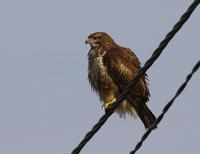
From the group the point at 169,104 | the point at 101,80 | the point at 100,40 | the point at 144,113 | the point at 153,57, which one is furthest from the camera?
the point at 100,40

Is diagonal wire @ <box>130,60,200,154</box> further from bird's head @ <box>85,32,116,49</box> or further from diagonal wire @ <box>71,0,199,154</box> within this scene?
bird's head @ <box>85,32,116,49</box>

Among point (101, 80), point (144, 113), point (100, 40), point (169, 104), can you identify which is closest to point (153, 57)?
point (169, 104)

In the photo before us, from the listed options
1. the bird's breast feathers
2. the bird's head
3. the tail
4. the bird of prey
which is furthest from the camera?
the bird's head

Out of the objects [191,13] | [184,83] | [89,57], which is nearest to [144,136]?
[184,83]

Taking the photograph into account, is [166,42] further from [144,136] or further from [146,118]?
[146,118]

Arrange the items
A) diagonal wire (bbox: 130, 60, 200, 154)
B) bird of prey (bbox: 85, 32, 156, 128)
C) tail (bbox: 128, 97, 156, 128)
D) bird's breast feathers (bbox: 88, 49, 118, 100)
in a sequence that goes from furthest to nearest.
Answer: bird's breast feathers (bbox: 88, 49, 118, 100) → bird of prey (bbox: 85, 32, 156, 128) → tail (bbox: 128, 97, 156, 128) → diagonal wire (bbox: 130, 60, 200, 154)

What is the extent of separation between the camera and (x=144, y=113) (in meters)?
11.0

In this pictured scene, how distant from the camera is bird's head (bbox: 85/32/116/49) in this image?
1258cm

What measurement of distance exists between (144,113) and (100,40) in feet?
7.63

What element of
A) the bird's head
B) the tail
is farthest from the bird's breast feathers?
the bird's head

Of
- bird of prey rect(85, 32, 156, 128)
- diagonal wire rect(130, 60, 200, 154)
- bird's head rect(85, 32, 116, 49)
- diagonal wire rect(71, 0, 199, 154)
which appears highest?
bird's head rect(85, 32, 116, 49)

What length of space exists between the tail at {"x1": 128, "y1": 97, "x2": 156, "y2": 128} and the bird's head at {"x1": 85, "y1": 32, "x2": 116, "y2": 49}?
160 cm

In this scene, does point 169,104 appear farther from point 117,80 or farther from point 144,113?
point 117,80

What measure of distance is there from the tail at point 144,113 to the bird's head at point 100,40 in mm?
1600
